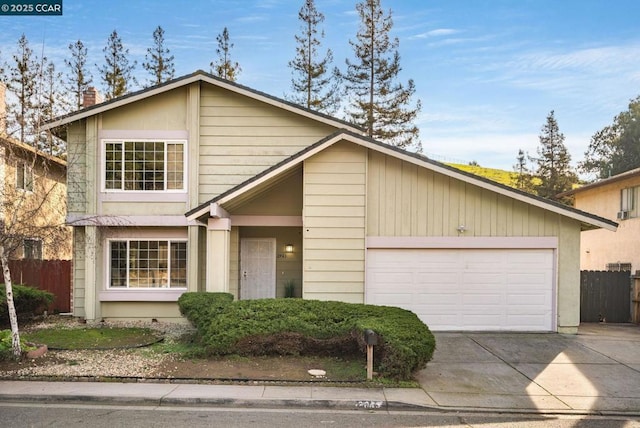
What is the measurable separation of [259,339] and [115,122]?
8604mm

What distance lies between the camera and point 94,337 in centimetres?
1216

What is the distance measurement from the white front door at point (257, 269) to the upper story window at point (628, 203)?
43.6 feet

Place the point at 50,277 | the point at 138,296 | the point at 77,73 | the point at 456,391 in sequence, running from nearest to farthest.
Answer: the point at 456,391
the point at 138,296
the point at 50,277
the point at 77,73

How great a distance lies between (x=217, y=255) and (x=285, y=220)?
280 cm

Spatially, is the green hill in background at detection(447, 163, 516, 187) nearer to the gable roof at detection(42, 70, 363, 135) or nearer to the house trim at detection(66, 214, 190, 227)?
the gable roof at detection(42, 70, 363, 135)

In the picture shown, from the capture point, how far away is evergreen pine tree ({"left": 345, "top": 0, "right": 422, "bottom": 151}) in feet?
102

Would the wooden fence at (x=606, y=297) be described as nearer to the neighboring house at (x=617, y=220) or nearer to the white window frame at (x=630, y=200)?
the neighboring house at (x=617, y=220)

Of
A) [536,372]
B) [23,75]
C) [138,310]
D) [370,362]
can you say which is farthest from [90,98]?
[23,75]

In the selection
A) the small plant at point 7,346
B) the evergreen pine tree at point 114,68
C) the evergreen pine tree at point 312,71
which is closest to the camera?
the small plant at point 7,346

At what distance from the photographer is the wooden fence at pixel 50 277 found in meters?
16.6

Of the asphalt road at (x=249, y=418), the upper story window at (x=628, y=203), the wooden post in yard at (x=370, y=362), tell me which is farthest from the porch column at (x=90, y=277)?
the upper story window at (x=628, y=203)

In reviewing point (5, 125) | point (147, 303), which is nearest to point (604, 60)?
point (147, 303)

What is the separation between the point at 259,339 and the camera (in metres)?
9.77

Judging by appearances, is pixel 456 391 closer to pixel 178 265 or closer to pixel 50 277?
pixel 178 265
